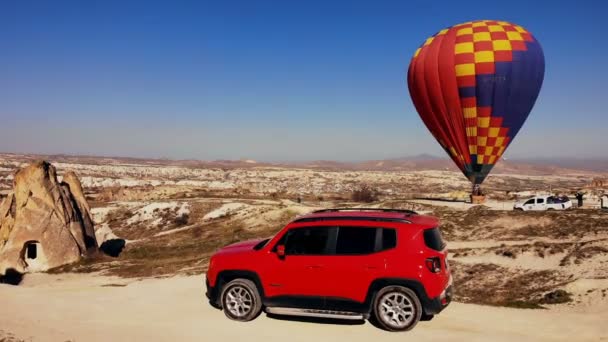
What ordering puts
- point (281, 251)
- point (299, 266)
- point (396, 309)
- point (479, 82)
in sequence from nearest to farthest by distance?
point (396, 309), point (299, 266), point (281, 251), point (479, 82)

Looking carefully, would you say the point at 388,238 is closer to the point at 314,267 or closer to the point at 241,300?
the point at 314,267

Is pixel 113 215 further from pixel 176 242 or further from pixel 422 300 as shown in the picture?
pixel 422 300

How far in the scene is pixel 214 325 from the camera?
1002 centimetres

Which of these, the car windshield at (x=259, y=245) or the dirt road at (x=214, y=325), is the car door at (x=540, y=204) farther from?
the car windshield at (x=259, y=245)

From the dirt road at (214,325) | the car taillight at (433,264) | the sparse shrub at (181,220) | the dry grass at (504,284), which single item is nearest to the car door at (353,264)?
the dirt road at (214,325)

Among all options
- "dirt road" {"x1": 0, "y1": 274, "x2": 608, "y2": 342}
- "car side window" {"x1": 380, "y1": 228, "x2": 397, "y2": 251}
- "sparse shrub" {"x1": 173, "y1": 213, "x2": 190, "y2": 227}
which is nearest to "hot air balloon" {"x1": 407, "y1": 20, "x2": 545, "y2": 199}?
"sparse shrub" {"x1": 173, "y1": 213, "x2": 190, "y2": 227}

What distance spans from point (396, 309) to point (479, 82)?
107 ft

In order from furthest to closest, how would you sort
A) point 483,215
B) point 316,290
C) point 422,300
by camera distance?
point 483,215, point 316,290, point 422,300

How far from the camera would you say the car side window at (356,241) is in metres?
9.90

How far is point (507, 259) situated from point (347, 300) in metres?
15.8

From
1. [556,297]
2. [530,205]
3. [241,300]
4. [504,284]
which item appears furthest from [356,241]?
[530,205]

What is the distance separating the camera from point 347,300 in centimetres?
983

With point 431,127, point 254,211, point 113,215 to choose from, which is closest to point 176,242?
point 254,211

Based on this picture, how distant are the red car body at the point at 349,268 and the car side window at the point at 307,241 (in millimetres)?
78
